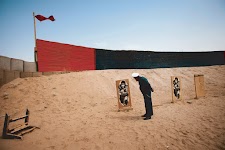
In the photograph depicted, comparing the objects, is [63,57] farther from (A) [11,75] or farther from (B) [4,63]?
(B) [4,63]

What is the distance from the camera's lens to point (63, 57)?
13281 mm

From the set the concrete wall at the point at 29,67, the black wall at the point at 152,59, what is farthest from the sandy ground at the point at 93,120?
the black wall at the point at 152,59

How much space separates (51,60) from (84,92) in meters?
3.88

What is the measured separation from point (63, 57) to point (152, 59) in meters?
10.7

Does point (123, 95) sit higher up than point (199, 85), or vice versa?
point (199, 85)

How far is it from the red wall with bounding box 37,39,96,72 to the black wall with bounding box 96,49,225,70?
1.18m

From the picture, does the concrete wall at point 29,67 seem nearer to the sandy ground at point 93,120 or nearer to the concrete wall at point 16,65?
the concrete wall at point 16,65

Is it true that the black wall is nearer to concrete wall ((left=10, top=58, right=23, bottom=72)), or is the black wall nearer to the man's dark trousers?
concrete wall ((left=10, top=58, right=23, bottom=72))

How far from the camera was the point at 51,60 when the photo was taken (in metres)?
12.3

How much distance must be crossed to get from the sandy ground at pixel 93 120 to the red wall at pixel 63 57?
1171 millimetres

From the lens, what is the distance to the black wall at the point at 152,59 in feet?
54.4

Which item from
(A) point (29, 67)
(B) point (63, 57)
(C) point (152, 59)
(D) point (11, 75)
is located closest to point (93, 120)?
(D) point (11, 75)

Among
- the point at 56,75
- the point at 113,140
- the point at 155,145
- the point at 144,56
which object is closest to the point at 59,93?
the point at 56,75

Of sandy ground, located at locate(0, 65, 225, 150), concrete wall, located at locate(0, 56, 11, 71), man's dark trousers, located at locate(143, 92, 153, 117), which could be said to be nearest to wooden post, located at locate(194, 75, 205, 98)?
sandy ground, located at locate(0, 65, 225, 150)
